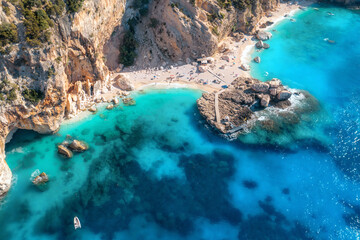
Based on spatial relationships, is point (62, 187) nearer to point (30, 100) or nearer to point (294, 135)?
point (30, 100)

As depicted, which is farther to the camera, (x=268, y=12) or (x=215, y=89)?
(x=268, y=12)

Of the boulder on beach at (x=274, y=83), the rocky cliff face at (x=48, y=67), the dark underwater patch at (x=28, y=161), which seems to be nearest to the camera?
the rocky cliff face at (x=48, y=67)

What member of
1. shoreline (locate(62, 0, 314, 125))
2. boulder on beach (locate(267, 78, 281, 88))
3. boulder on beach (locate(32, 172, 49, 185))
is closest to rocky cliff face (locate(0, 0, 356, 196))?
shoreline (locate(62, 0, 314, 125))

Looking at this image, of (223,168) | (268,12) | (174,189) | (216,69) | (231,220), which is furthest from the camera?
(268,12)

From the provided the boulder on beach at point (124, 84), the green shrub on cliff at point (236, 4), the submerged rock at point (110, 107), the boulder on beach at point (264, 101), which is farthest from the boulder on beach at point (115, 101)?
the green shrub on cliff at point (236, 4)

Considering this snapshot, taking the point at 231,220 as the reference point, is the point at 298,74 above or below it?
above

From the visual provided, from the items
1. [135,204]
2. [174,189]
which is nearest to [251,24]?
[174,189]

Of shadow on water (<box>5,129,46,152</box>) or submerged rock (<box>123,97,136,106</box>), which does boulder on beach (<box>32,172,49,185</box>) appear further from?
submerged rock (<box>123,97,136,106</box>)

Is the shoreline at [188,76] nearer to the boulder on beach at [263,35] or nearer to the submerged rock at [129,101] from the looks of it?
the submerged rock at [129,101]
